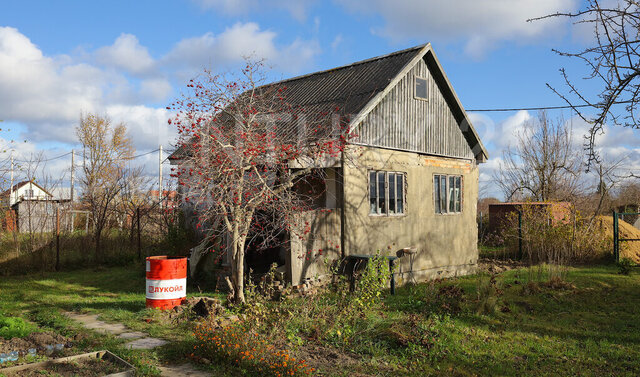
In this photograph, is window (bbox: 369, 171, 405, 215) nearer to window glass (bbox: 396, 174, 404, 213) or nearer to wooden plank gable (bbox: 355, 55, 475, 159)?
window glass (bbox: 396, 174, 404, 213)

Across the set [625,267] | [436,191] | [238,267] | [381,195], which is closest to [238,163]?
[238,267]

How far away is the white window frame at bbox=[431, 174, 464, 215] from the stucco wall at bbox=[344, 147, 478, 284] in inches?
4.9

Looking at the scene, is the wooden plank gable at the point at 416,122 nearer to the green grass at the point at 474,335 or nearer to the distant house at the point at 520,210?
the distant house at the point at 520,210

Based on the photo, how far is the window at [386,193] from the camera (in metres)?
12.4

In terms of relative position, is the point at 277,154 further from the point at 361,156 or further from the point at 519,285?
the point at 519,285

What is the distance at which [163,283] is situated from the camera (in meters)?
8.98

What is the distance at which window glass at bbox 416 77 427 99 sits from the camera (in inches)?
545

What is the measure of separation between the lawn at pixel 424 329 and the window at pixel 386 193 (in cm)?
225

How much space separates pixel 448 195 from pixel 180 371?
1087cm

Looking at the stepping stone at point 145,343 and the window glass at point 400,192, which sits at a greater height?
the window glass at point 400,192

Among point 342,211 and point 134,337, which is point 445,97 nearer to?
point 342,211

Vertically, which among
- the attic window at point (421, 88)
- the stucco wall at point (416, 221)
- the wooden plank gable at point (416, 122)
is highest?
the attic window at point (421, 88)

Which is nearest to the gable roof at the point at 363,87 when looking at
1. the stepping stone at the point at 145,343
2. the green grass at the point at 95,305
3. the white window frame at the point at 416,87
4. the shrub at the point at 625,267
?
the white window frame at the point at 416,87

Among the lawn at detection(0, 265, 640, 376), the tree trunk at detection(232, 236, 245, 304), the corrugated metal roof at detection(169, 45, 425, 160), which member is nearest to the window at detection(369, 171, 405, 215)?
the corrugated metal roof at detection(169, 45, 425, 160)
